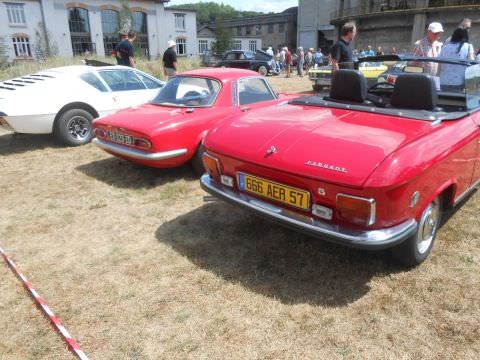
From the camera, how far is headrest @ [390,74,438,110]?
10.6ft

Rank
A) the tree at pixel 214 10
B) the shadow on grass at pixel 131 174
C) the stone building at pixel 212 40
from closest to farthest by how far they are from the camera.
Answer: the shadow on grass at pixel 131 174, the stone building at pixel 212 40, the tree at pixel 214 10

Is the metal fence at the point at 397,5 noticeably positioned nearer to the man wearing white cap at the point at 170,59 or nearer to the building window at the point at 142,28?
the building window at the point at 142,28

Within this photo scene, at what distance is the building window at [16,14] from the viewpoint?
3747cm

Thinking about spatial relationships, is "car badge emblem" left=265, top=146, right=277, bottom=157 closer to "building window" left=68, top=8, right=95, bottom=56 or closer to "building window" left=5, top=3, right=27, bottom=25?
"building window" left=5, top=3, right=27, bottom=25

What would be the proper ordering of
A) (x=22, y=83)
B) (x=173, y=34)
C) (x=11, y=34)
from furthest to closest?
(x=173, y=34) < (x=11, y=34) < (x=22, y=83)

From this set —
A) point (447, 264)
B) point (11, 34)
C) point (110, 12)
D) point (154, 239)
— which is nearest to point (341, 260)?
point (447, 264)

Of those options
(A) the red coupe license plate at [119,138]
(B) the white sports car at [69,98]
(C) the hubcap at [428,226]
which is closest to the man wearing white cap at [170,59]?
(B) the white sports car at [69,98]

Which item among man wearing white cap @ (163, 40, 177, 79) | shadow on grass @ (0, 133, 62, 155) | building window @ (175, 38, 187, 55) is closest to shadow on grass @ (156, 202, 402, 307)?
shadow on grass @ (0, 133, 62, 155)

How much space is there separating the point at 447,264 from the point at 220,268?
1835 millimetres

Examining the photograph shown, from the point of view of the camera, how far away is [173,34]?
49.4 meters

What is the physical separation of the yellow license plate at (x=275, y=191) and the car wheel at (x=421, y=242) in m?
0.84

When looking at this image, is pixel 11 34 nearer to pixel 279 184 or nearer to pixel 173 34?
pixel 173 34

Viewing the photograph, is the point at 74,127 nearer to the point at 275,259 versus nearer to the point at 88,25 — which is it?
the point at 275,259

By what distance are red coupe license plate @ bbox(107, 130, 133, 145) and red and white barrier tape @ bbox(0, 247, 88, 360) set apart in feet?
6.39
